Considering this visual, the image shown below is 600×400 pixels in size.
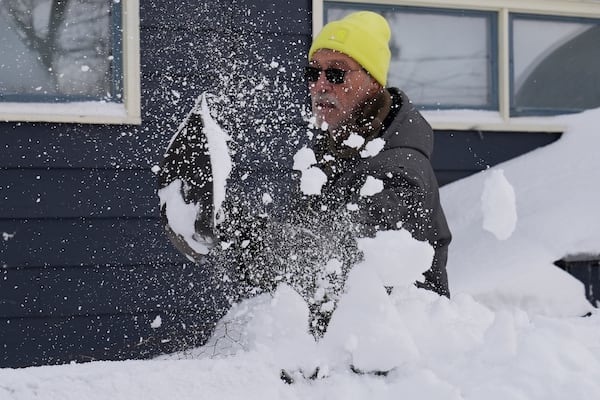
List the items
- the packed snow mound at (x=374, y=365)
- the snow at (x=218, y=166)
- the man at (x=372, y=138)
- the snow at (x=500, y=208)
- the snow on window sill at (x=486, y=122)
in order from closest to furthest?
the packed snow mound at (x=374, y=365) < the snow at (x=218, y=166) < the snow at (x=500, y=208) < the man at (x=372, y=138) < the snow on window sill at (x=486, y=122)

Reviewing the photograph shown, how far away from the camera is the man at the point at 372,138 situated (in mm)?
2363

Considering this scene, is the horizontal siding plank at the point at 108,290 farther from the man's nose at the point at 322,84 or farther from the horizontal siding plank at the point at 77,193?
the man's nose at the point at 322,84

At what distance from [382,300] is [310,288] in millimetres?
536

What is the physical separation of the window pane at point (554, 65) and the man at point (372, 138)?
2.17 meters

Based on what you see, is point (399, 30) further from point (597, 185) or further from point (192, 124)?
point (192, 124)

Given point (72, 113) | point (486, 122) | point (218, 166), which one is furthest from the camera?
point (486, 122)

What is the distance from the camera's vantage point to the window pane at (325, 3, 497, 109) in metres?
4.83

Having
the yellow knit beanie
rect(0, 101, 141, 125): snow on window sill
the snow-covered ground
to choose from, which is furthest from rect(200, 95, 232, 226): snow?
rect(0, 101, 141, 125): snow on window sill

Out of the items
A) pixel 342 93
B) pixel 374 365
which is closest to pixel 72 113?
pixel 342 93

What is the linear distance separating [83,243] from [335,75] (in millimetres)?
1733

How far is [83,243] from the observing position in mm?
4055

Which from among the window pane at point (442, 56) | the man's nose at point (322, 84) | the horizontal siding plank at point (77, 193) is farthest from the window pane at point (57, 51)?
the man's nose at point (322, 84)

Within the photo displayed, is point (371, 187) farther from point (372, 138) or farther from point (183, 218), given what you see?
point (183, 218)

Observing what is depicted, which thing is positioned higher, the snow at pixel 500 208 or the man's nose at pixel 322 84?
the man's nose at pixel 322 84
